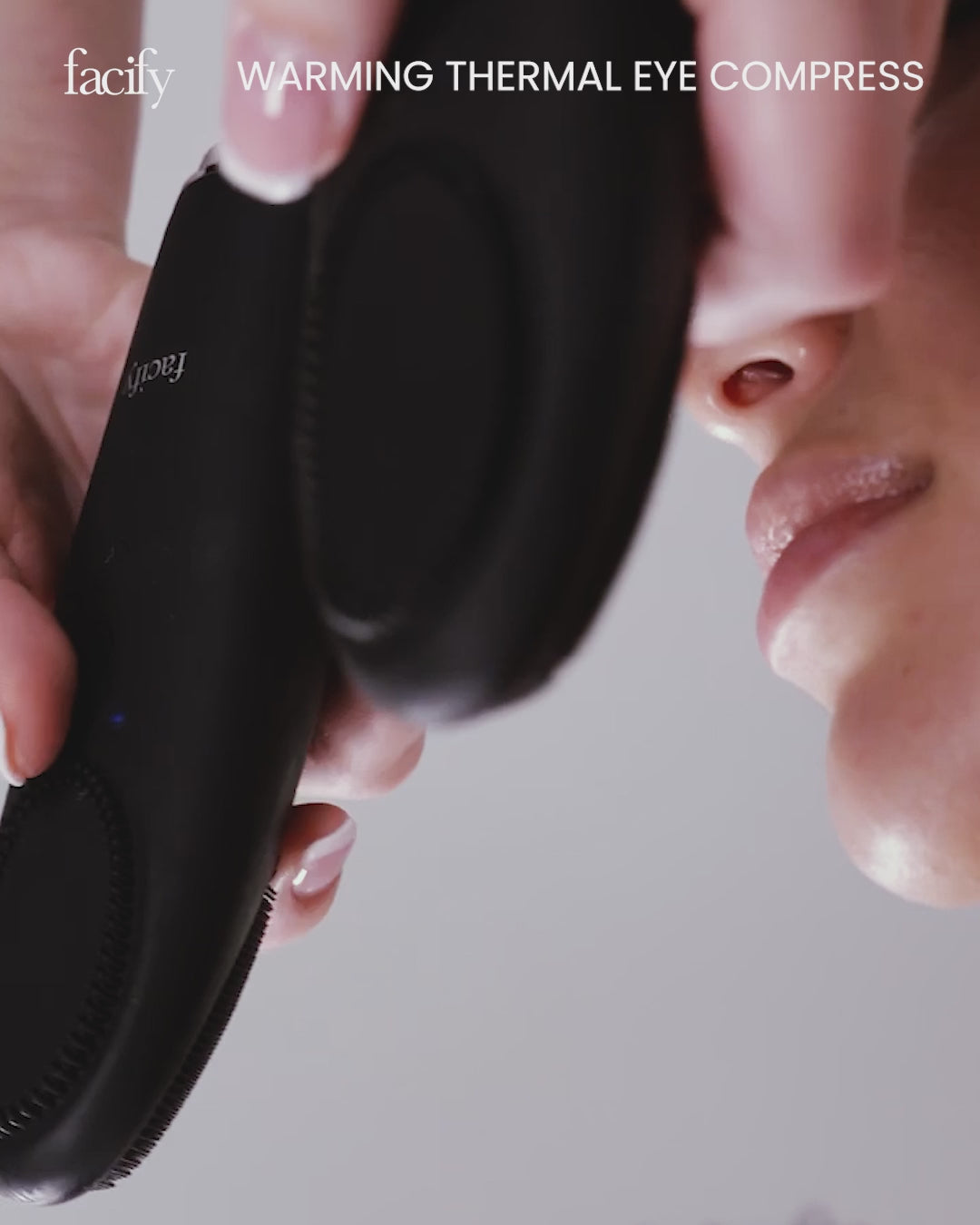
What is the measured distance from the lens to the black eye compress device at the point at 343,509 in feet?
0.79

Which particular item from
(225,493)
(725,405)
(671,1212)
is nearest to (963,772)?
(725,405)

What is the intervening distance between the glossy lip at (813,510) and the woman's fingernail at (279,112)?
31 cm

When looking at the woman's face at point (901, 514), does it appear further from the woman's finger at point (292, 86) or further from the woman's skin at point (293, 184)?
the woman's finger at point (292, 86)

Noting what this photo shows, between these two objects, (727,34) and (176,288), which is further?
(176,288)

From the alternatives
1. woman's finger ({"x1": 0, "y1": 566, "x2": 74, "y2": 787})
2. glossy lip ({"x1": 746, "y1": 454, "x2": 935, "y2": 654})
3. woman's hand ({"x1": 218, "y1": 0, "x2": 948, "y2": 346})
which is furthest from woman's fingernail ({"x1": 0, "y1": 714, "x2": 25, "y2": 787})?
glossy lip ({"x1": 746, "y1": 454, "x2": 935, "y2": 654})

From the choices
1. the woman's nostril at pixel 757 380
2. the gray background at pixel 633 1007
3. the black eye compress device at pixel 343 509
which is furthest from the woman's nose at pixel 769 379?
the gray background at pixel 633 1007

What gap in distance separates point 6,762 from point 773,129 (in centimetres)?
30

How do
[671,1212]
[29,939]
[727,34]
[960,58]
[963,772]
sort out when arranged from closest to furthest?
[727,34], [29,939], [963,772], [960,58], [671,1212]

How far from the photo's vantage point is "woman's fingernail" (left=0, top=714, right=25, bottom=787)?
41 cm

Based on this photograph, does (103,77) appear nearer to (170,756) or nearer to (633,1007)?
(170,756)

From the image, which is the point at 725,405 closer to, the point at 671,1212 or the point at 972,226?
the point at 972,226

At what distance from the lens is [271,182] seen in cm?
28

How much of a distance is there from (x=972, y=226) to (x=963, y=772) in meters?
0.21

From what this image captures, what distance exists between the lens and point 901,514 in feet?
1.72
